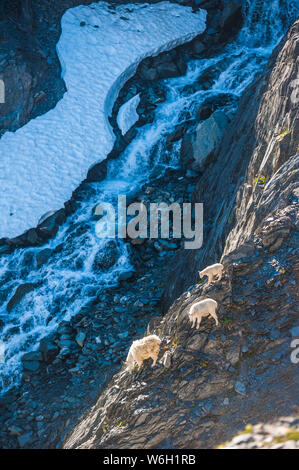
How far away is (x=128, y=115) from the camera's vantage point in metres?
23.0

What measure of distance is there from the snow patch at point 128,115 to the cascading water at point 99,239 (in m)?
0.78

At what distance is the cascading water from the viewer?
55.1 ft

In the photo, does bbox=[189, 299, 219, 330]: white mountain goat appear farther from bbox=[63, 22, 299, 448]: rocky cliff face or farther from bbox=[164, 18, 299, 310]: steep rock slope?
bbox=[164, 18, 299, 310]: steep rock slope

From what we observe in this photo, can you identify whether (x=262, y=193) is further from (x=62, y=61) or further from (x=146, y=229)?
(x=62, y=61)

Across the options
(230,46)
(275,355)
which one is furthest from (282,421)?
(230,46)

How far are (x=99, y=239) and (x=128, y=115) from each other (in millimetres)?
7252

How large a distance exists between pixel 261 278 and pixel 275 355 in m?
1.55

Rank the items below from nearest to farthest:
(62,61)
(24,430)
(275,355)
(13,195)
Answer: (275,355) → (24,430) → (13,195) → (62,61)

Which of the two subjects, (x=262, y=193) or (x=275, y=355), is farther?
(x=262, y=193)

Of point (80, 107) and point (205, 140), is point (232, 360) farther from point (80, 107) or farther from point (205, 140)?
point (80, 107)

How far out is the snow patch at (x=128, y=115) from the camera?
2269 centimetres

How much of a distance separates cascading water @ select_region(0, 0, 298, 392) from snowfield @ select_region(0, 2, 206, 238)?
50.3 inches

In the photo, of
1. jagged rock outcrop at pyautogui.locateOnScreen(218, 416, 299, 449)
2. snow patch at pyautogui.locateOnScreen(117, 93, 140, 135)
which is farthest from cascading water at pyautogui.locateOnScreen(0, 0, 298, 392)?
jagged rock outcrop at pyautogui.locateOnScreen(218, 416, 299, 449)

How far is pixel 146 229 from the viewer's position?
742 inches
